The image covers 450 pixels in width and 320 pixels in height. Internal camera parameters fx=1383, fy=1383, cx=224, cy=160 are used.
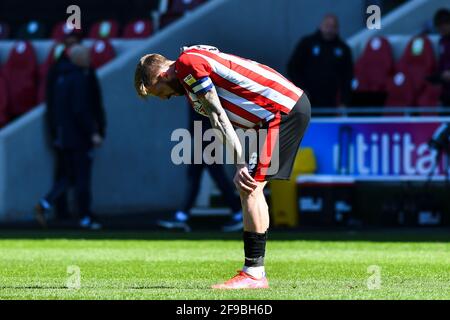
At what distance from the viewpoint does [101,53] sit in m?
21.6

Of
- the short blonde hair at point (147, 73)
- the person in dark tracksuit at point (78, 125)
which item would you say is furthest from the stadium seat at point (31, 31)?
the short blonde hair at point (147, 73)

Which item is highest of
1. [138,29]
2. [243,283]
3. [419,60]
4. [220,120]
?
[138,29]

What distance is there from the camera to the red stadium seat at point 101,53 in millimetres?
21531

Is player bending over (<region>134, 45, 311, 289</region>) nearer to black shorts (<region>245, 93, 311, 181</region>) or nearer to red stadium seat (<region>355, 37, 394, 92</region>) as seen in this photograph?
black shorts (<region>245, 93, 311, 181</region>)

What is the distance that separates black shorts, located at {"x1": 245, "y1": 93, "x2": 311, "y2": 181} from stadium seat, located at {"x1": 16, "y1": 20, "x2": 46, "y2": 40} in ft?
47.8

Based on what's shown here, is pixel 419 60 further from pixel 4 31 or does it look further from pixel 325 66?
pixel 4 31

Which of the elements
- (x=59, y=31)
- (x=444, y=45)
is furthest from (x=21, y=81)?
(x=444, y=45)

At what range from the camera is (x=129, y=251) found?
14.0 meters

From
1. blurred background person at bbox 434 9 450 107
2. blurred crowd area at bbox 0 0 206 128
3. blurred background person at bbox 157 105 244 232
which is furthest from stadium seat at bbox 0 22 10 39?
blurred background person at bbox 434 9 450 107

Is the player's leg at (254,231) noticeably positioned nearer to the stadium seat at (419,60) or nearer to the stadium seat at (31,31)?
the stadium seat at (419,60)

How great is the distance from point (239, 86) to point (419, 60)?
32.5 ft

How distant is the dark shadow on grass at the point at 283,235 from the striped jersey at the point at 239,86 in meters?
5.68
